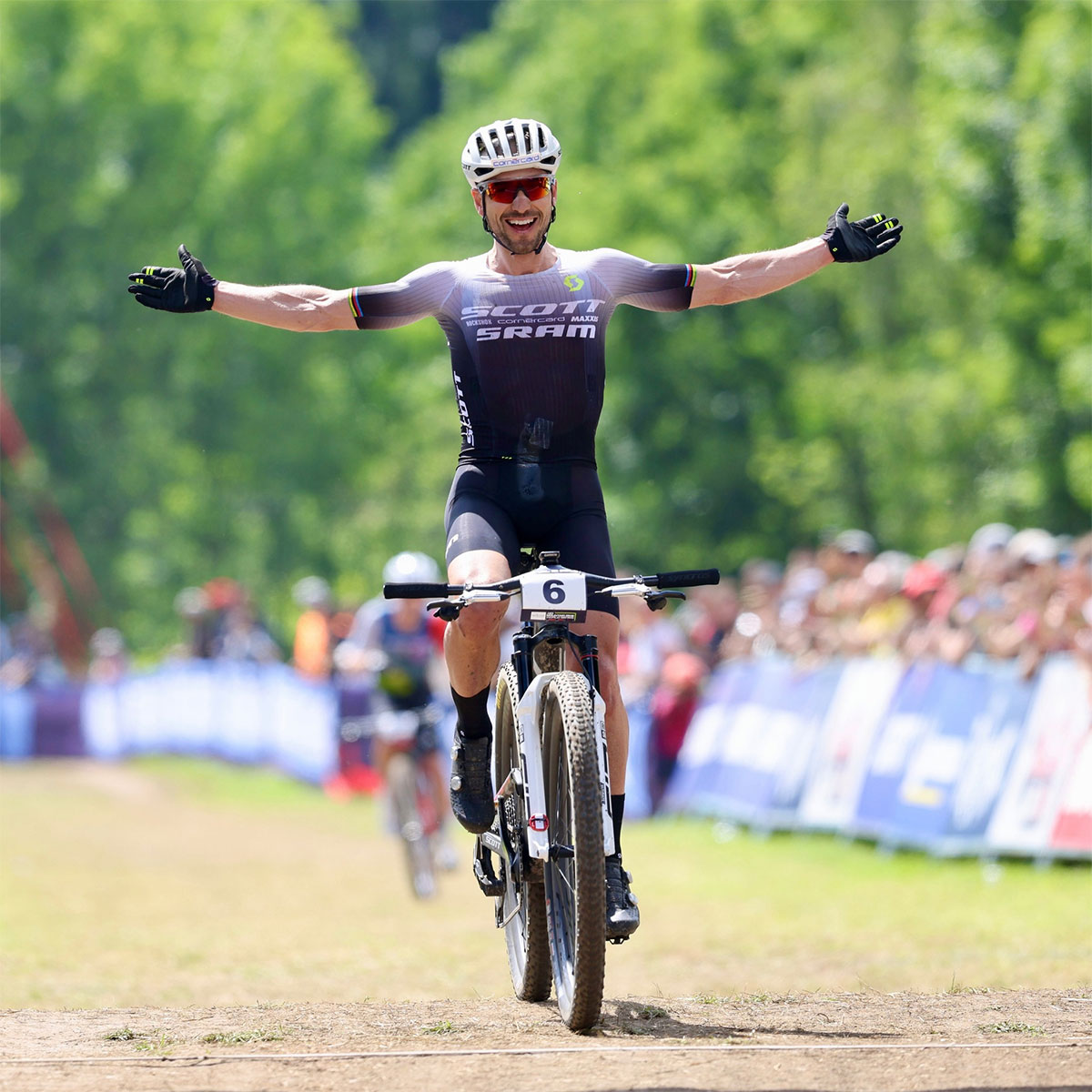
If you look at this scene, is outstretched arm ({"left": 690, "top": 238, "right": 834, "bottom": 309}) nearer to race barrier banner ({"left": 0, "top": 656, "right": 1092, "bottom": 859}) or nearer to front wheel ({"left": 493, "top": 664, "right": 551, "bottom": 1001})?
front wheel ({"left": 493, "top": 664, "right": 551, "bottom": 1001})

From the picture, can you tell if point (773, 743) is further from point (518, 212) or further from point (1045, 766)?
point (518, 212)

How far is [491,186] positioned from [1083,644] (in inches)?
278

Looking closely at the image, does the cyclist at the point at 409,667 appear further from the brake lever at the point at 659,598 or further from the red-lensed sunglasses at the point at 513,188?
the brake lever at the point at 659,598

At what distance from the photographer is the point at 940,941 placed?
36.4ft

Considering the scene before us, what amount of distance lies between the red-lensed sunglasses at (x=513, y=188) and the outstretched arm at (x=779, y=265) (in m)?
0.65

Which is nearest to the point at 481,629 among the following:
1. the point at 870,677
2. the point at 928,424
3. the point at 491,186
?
the point at 491,186

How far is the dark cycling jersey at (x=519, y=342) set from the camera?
7395 millimetres

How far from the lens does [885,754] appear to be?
15852 mm

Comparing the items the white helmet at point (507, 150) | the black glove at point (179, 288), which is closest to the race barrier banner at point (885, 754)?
the white helmet at point (507, 150)

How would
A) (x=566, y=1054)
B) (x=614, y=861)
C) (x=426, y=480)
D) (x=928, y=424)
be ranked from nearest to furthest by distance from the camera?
(x=566, y=1054) < (x=614, y=861) < (x=928, y=424) < (x=426, y=480)

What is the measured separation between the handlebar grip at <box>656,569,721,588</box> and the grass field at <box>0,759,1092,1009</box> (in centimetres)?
215

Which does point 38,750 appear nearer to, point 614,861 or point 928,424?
point 928,424

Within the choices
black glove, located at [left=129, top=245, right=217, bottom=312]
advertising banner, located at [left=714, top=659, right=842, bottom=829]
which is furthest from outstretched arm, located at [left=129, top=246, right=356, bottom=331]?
advertising banner, located at [left=714, top=659, right=842, bottom=829]

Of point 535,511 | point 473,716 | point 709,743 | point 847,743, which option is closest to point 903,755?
point 847,743
